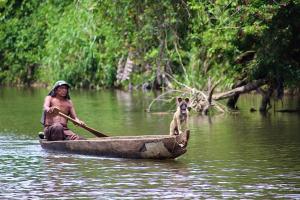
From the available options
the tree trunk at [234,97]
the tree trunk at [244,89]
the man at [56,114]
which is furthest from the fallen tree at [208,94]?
the man at [56,114]

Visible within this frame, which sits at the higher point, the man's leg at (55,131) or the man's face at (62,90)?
the man's face at (62,90)

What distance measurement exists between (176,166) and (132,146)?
3.36 feet

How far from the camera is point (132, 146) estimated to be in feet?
60.8

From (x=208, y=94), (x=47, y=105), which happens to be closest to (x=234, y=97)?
(x=208, y=94)

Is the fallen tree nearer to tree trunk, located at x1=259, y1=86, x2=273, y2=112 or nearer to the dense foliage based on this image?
tree trunk, located at x1=259, y1=86, x2=273, y2=112

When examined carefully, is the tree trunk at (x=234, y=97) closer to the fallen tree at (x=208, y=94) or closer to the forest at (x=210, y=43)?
the forest at (x=210, y=43)

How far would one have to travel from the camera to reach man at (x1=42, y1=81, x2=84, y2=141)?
2023 centimetres

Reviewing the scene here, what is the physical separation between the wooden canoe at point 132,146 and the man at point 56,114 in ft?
1.14

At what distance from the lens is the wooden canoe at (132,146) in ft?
59.0

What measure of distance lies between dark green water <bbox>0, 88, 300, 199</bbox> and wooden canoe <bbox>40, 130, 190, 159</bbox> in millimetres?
153

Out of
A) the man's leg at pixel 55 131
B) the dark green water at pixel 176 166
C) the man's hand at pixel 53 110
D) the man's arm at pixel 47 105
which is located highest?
the man's arm at pixel 47 105

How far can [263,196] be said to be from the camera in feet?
47.8

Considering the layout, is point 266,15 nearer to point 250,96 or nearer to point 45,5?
point 250,96

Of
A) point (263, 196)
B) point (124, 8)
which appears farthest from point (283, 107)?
point (263, 196)
